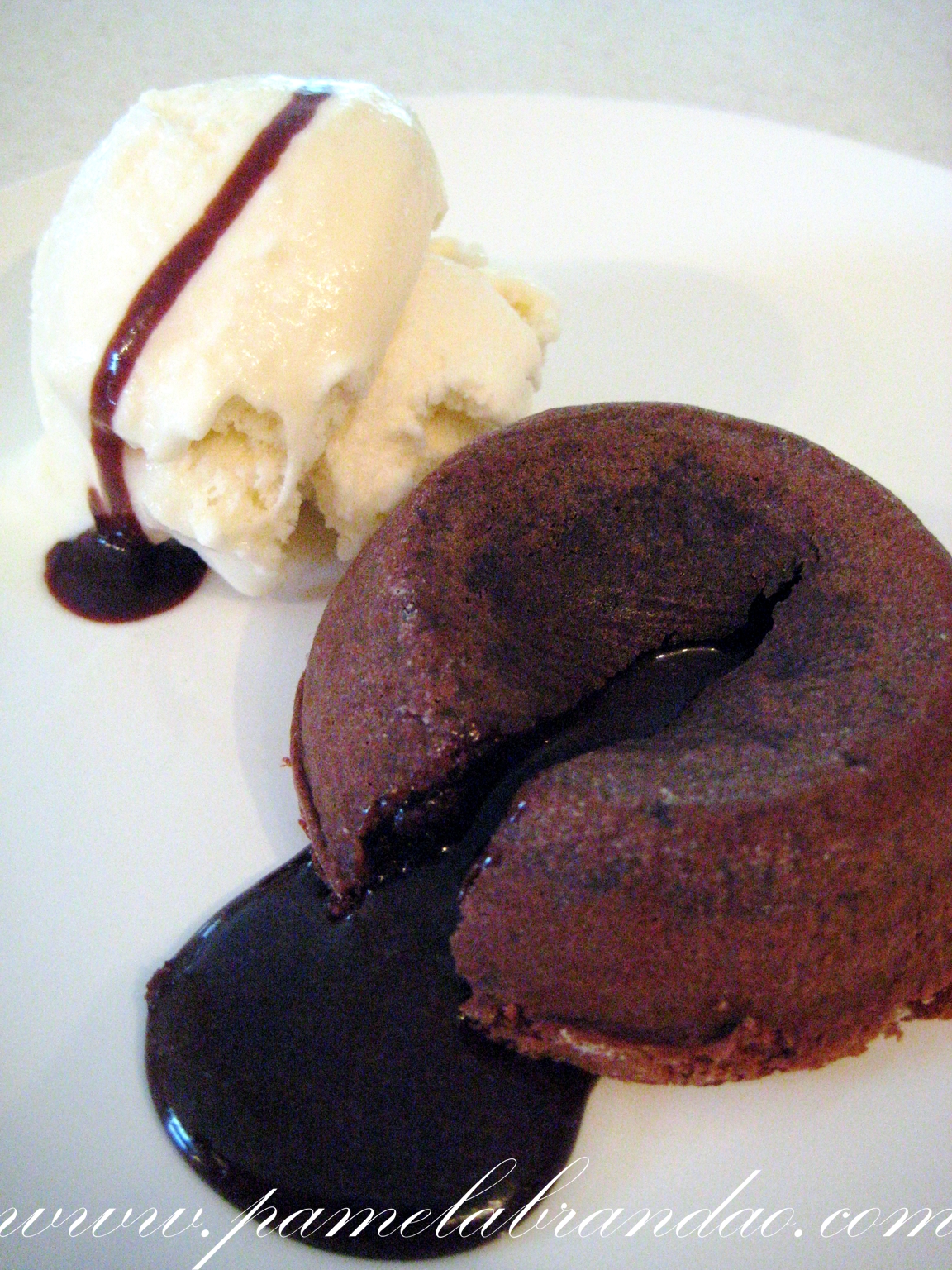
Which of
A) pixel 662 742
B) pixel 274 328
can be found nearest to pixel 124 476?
pixel 274 328

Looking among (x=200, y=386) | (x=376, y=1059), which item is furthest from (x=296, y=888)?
(x=200, y=386)

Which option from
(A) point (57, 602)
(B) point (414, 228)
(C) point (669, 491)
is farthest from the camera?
(A) point (57, 602)

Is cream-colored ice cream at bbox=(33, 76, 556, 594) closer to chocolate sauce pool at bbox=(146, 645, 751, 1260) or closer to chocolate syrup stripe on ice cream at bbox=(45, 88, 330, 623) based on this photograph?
chocolate syrup stripe on ice cream at bbox=(45, 88, 330, 623)

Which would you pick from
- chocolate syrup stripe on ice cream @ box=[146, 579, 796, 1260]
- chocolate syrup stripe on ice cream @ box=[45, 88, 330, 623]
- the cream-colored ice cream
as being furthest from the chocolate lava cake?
chocolate syrup stripe on ice cream @ box=[45, 88, 330, 623]

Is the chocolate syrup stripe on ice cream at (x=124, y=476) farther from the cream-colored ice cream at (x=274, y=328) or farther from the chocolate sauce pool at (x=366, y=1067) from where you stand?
the chocolate sauce pool at (x=366, y=1067)

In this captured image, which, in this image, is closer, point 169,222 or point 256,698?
point 169,222

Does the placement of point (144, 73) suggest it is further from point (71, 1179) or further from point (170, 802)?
point (71, 1179)
